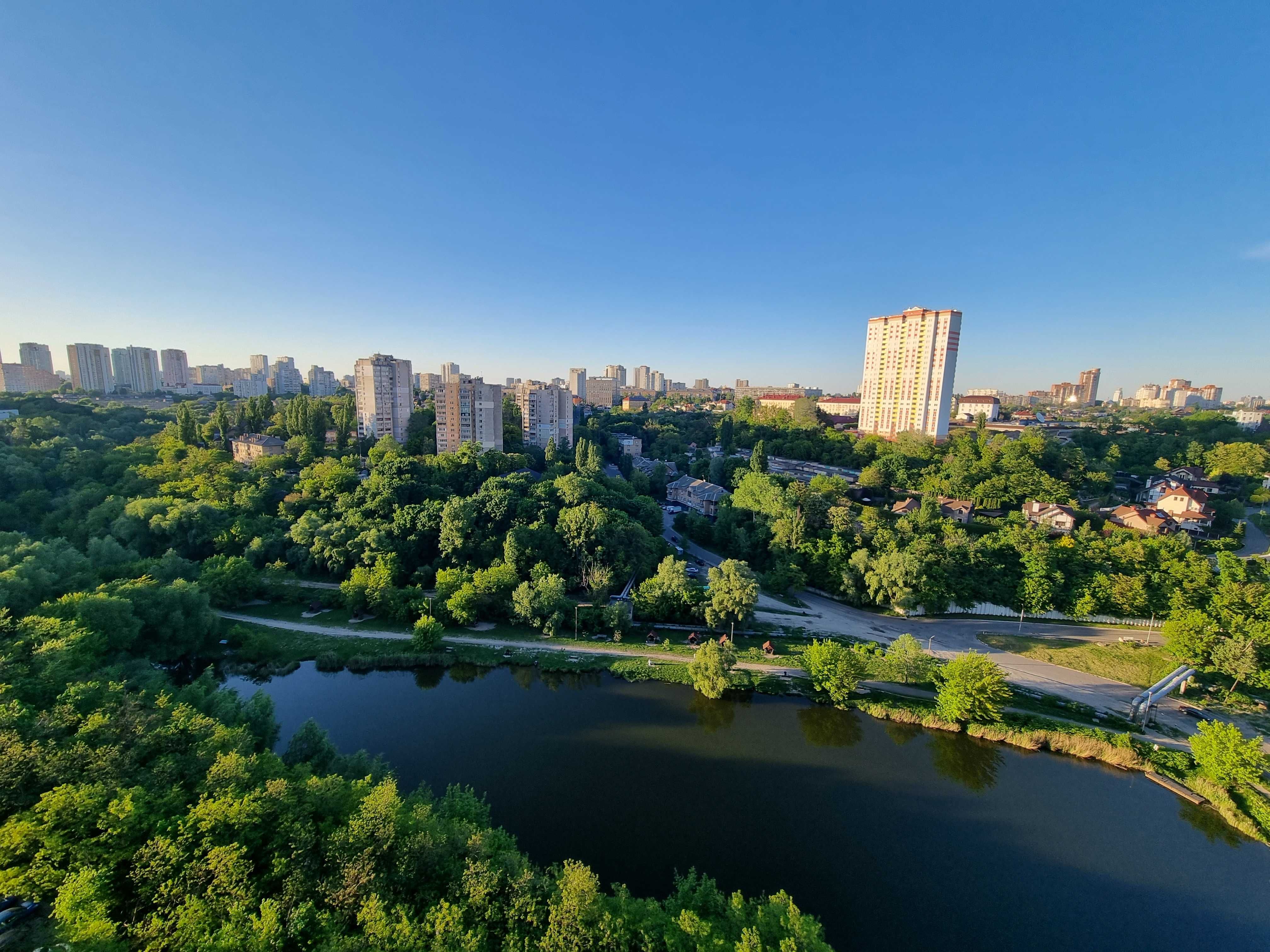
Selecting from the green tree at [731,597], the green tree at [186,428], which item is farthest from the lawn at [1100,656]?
the green tree at [186,428]

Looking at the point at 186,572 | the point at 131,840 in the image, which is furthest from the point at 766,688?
the point at 186,572

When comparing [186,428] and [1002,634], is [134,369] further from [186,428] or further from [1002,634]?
[1002,634]

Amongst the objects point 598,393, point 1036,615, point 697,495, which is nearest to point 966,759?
point 1036,615

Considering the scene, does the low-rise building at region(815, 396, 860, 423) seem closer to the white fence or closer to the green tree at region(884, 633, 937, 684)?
the white fence

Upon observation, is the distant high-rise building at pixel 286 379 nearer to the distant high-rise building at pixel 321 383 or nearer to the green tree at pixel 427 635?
the distant high-rise building at pixel 321 383

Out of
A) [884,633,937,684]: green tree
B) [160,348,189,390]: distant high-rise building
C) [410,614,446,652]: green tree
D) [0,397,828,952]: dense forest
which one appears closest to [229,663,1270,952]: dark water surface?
[0,397,828,952]: dense forest

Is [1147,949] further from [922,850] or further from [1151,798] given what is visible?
[1151,798]

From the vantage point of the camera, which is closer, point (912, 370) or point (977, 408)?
point (912, 370)
